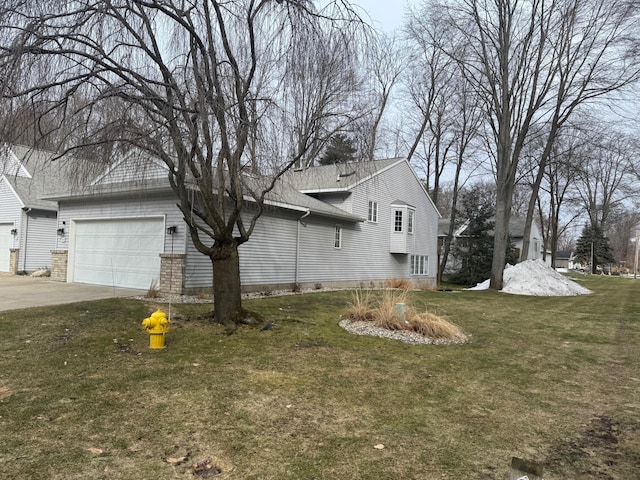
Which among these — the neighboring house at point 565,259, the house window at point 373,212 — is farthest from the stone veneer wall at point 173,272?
the neighboring house at point 565,259

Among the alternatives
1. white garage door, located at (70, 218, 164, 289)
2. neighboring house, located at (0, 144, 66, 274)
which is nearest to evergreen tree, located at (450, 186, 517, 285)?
white garage door, located at (70, 218, 164, 289)

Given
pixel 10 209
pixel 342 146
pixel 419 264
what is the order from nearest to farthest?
pixel 342 146
pixel 10 209
pixel 419 264

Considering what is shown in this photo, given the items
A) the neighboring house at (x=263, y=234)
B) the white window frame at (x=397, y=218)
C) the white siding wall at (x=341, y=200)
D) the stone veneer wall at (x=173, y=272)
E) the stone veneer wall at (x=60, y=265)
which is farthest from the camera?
the white window frame at (x=397, y=218)

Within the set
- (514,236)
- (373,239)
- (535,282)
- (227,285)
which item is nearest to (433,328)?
(227,285)

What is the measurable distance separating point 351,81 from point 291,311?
16.9 ft

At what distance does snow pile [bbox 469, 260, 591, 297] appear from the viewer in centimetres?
1958

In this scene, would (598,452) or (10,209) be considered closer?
(598,452)

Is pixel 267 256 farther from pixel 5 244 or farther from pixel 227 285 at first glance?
pixel 5 244

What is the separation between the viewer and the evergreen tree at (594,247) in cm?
5603

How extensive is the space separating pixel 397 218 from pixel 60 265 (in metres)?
14.9

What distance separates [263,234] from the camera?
14.3 m

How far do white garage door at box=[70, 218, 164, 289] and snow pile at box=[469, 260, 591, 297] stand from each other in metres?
15.0

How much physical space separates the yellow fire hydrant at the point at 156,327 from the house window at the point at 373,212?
15157 mm

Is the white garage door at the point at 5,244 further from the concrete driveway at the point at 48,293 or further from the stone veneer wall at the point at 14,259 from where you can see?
the concrete driveway at the point at 48,293
